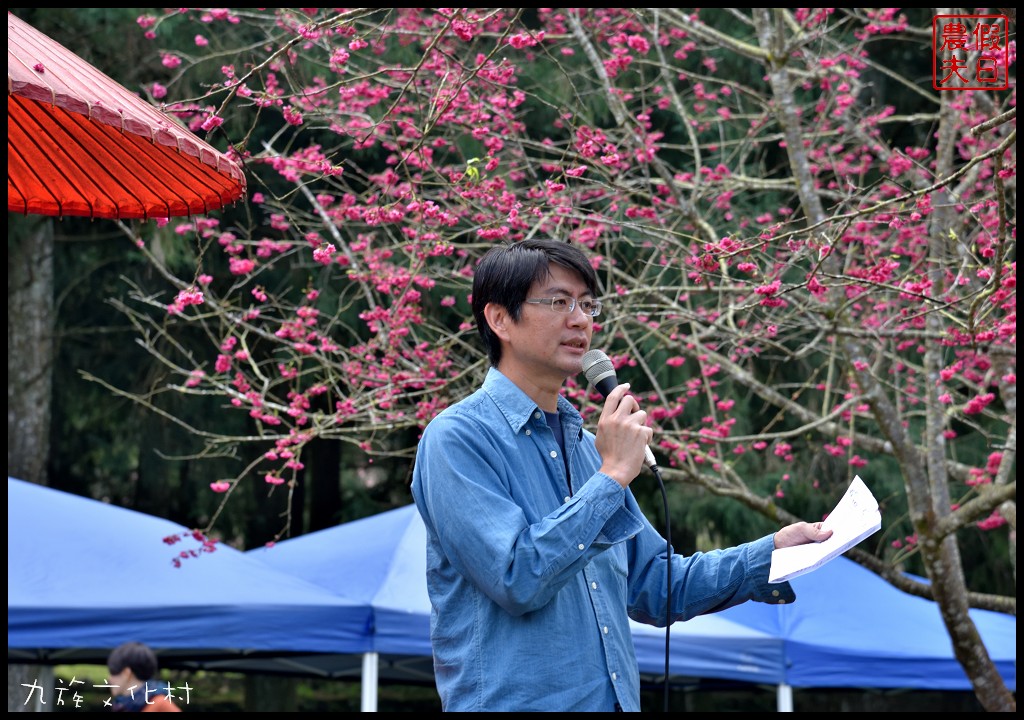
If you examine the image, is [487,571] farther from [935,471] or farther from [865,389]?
[935,471]

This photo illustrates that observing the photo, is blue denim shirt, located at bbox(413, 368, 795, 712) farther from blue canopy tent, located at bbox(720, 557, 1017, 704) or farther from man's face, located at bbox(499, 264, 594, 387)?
blue canopy tent, located at bbox(720, 557, 1017, 704)

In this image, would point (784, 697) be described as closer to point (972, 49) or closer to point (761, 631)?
point (761, 631)

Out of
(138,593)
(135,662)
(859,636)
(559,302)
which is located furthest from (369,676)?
(559,302)

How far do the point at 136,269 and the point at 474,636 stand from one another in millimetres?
9138

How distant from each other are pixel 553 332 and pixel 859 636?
563 cm

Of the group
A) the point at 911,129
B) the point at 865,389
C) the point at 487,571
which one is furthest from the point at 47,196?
the point at 911,129

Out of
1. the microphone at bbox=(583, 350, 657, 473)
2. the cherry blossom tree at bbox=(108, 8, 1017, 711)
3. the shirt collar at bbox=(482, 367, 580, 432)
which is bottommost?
the shirt collar at bbox=(482, 367, 580, 432)

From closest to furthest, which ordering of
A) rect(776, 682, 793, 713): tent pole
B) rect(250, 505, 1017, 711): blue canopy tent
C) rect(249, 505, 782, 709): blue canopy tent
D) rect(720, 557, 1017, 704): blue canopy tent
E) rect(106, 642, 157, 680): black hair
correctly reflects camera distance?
rect(106, 642, 157, 680): black hair → rect(249, 505, 782, 709): blue canopy tent → rect(250, 505, 1017, 711): blue canopy tent → rect(720, 557, 1017, 704): blue canopy tent → rect(776, 682, 793, 713): tent pole

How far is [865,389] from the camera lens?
5.08 meters

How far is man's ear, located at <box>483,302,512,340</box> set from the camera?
2.41 meters

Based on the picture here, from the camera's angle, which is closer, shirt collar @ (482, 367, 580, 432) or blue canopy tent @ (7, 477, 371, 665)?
shirt collar @ (482, 367, 580, 432)

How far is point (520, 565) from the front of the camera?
2051 millimetres

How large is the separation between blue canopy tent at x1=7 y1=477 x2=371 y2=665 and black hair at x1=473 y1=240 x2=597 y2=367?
428cm

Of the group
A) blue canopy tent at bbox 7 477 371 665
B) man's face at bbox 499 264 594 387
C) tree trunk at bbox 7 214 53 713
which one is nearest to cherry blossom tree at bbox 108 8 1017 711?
blue canopy tent at bbox 7 477 371 665
